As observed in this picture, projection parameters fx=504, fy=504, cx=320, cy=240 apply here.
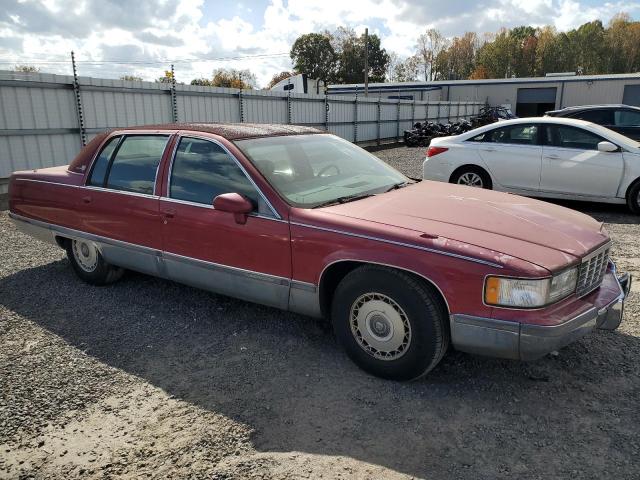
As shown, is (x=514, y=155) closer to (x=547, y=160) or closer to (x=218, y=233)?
(x=547, y=160)

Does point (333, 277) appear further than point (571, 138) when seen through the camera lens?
No

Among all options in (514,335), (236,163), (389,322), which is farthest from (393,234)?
(236,163)

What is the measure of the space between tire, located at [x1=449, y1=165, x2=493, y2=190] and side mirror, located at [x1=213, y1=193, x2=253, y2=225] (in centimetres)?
565

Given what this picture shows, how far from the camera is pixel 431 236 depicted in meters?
2.91

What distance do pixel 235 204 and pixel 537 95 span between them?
168 ft

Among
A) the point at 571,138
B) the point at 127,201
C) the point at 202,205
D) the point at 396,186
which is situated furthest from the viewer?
the point at 571,138

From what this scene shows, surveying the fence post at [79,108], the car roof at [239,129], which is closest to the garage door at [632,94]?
the fence post at [79,108]

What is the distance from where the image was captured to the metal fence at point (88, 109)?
9.58 metres

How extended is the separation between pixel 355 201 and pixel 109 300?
8.34 feet

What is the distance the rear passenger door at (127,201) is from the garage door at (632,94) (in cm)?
4748

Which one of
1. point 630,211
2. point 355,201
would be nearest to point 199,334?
point 355,201

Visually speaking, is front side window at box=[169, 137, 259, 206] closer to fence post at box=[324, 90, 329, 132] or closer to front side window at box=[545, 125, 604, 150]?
front side window at box=[545, 125, 604, 150]

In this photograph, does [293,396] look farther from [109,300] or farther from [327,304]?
[109,300]

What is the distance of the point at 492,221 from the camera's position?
3217mm
